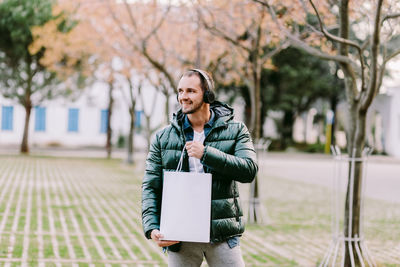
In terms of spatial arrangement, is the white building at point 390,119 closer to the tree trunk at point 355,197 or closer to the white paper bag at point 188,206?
the tree trunk at point 355,197

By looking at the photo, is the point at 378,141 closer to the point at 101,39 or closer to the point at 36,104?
the point at 36,104

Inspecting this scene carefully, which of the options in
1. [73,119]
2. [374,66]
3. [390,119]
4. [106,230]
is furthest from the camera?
[390,119]

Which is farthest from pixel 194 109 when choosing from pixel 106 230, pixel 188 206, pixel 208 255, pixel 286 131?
pixel 286 131

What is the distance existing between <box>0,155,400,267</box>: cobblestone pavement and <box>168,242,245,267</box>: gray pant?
3.57 metres

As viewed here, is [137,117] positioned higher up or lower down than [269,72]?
lower down

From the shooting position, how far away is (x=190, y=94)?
3350 mm

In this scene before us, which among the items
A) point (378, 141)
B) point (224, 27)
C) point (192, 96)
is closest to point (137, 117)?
point (378, 141)

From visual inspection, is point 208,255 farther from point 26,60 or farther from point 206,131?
point 26,60

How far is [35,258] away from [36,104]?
24545 mm

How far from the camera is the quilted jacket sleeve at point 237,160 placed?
3.18 metres

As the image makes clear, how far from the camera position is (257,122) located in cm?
1103

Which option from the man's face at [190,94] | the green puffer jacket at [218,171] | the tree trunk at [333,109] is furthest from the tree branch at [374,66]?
the tree trunk at [333,109]

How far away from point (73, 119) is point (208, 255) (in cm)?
3950

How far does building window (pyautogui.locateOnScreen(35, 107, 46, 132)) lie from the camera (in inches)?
1622
